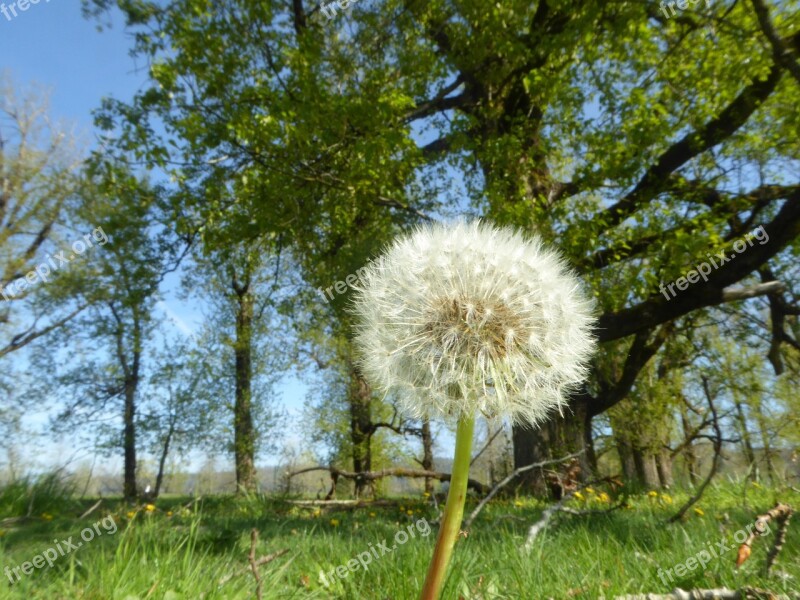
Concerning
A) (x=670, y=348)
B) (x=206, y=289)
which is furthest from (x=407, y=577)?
(x=206, y=289)

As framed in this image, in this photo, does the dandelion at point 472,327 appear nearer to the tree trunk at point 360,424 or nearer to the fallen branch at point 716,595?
the fallen branch at point 716,595

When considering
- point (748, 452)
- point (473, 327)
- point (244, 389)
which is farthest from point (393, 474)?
point (244, 389)

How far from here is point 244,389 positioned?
1884cm

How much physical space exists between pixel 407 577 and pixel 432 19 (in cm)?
909

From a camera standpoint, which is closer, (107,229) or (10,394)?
(107,229)

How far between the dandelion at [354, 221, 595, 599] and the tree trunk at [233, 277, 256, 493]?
51.6 ft

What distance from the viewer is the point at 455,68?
8719 millimetres

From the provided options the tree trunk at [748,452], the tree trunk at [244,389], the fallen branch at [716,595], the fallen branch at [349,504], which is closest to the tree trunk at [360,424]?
the tree trunk at [244,389]

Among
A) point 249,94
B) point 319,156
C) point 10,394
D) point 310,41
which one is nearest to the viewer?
point 310,41

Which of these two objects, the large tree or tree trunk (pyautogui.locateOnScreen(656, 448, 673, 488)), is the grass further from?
tree trunk (pyautogui.locateOnScreen(656, 448, 673, 488))

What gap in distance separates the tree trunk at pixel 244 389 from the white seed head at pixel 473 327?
1572 centimetres

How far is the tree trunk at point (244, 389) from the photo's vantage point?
1748cm

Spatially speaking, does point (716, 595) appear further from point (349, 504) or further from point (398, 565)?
point (349, 504)

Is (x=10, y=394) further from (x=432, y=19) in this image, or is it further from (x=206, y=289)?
(x=432, y=19)
